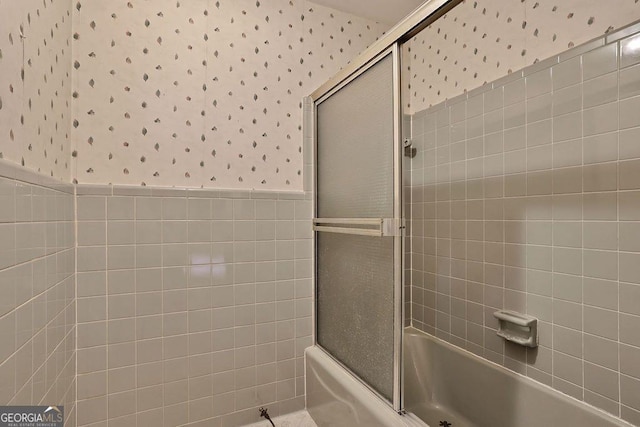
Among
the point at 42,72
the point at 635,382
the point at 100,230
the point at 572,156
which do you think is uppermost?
the point at 42,72

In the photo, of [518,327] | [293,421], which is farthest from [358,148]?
[293,421]

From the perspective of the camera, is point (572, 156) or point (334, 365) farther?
point (334, 365)

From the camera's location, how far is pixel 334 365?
141cm

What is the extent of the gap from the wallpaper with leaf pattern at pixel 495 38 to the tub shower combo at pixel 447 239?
3cm

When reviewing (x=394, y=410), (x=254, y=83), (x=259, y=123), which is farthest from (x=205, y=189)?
(x=394, y=410)

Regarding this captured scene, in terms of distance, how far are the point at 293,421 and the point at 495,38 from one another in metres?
2.03

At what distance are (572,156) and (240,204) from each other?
134 cm

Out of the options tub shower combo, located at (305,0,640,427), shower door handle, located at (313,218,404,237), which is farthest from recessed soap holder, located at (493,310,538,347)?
shower door handle, located at (313,218,404,237)

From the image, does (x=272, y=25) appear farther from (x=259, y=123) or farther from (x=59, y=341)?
(x=59, y=341)

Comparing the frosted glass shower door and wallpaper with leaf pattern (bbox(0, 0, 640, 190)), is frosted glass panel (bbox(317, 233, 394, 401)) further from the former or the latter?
wallpaper with leaf pattern (bbox(0, 0, 640, 190))

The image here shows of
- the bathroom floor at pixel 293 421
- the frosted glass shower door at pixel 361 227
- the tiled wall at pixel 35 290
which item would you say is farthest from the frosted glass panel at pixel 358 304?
the tiled wall at pixel 35 290

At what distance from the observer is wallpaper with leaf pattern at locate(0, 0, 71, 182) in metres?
0.64

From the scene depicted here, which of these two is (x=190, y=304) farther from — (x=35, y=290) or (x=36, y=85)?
(x=36, y=85)

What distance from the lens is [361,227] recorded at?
122 centimetres
